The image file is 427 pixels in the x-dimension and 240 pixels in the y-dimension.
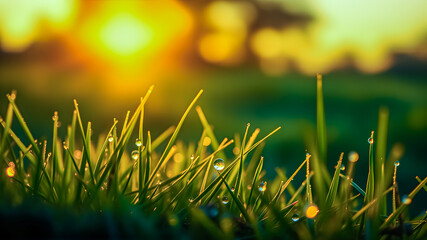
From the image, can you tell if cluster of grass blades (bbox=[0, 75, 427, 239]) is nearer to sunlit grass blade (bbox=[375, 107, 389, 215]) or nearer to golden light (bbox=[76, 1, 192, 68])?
sunlit grass blade (bbox=[375, 107, 389, 215])

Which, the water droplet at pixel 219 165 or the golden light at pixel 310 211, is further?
the water droplet at pixel 219 165

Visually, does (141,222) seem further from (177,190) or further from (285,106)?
(285,106)

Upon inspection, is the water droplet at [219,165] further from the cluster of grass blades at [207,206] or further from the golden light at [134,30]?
the golden light at [134,30]

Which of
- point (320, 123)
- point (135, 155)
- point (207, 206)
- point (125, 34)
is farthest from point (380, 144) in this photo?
point (125, 34)

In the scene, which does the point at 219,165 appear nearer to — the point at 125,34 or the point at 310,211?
the point at 310,211

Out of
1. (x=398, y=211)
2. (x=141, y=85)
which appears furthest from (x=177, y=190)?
(x=141, y=85)

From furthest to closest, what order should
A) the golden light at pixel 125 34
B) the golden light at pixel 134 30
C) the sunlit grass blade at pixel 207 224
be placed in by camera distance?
1. the golden light at pixel 125 34
2. the golden light at pixel 134 30
3. the sunlit grass blade at pixel 207 224

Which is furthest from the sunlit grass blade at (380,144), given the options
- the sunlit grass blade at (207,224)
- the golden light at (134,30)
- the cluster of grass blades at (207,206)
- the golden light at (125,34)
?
the golden light at (125,34)

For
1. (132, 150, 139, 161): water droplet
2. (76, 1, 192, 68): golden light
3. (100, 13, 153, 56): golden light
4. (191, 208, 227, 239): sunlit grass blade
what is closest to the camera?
(191, 208, 227, 239): sunlit grass blade

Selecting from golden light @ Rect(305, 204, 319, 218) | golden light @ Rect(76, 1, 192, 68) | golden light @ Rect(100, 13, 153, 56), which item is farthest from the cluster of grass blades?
golden light @ Rect(100, 13, 153, 56)
